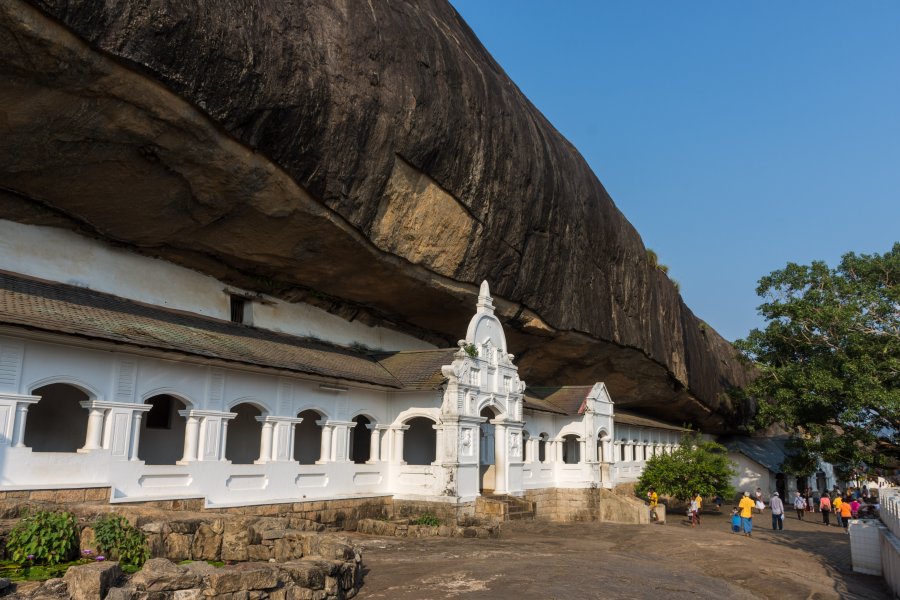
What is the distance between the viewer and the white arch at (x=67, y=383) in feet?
43.8

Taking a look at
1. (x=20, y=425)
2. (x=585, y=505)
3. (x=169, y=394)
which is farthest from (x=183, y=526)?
(x=585, y=505)

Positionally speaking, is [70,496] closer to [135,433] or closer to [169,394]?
[135,433]

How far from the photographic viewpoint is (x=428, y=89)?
18.5 meters

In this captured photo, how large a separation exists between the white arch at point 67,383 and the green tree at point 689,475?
23.8m

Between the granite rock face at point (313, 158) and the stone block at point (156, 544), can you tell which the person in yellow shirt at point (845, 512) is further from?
the stone block at point (156, 544)

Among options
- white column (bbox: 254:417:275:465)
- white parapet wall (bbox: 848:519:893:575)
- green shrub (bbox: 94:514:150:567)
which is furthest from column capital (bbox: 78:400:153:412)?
white parapet wall (bbox: 848:519:893:575)

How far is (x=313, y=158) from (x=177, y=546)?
9.01m

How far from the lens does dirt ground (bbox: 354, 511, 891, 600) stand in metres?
11.3

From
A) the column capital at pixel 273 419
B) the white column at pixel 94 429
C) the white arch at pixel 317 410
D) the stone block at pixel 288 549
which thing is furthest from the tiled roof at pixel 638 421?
the stone block at pixel 288 549

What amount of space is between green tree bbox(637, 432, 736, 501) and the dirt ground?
28.1 feet

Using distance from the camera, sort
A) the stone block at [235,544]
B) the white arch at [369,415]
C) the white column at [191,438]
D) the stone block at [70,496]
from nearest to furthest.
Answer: the stone block at [235,544]
the stone block at [70,496]
the white column at [191,438]
the white arch at [369,415]

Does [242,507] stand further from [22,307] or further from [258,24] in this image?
[258,24]

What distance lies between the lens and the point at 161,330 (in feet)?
51.9

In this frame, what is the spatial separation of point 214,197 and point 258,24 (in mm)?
4028
